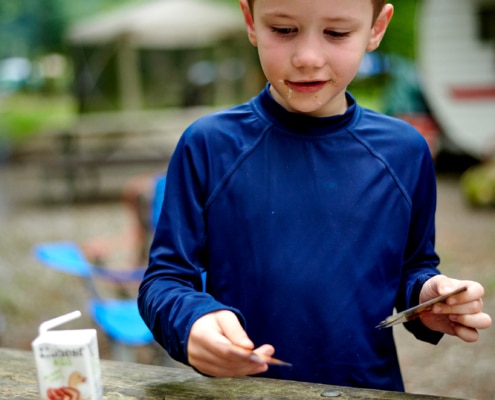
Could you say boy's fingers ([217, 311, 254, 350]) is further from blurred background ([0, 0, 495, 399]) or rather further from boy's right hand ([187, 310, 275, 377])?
blurred background ([0, 0, 495, 399])

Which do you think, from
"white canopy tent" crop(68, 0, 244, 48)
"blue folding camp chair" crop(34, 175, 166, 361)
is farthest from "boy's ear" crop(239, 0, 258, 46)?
"white canopy tent" crop(68, 0, 244, 48)

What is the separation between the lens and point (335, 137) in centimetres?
158

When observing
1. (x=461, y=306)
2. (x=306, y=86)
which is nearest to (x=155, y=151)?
(x=306, y=86)

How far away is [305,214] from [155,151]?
11132 mm

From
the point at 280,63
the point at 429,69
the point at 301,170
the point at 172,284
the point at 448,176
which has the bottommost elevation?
the point at 448,176

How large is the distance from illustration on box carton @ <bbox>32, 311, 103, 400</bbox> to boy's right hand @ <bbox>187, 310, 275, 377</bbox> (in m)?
0.17

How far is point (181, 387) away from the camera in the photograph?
1525mm

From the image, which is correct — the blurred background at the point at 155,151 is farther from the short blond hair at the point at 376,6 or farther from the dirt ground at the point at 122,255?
the short blond hair at the point at 376,6

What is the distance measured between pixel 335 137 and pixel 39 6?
2765 cm

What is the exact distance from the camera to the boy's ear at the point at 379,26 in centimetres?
159

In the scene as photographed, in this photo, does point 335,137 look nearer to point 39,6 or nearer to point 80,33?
point 80,33

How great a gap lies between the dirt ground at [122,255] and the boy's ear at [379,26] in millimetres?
3059

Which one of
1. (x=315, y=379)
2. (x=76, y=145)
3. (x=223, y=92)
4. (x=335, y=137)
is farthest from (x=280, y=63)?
(x=223, y=92)

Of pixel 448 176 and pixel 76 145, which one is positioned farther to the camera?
pixel 76 145
